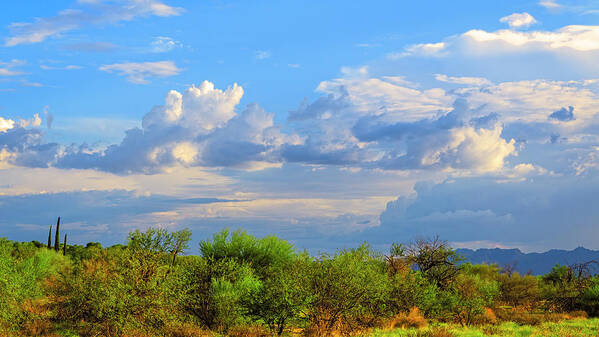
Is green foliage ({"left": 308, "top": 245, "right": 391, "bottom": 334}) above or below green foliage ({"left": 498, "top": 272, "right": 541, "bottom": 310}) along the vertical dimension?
above

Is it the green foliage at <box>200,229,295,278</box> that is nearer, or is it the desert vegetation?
the desert vegetation

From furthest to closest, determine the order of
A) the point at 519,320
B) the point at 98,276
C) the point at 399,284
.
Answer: the point at 519,320, the point at 399,284, the point at 98,276

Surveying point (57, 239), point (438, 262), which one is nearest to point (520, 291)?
point (438, 262)

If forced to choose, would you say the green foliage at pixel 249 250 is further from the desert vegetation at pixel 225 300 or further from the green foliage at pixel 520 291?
the green foliage at pixel 520 291

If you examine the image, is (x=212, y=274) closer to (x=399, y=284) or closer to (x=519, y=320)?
(x=399, y=284)

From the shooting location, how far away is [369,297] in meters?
28.7

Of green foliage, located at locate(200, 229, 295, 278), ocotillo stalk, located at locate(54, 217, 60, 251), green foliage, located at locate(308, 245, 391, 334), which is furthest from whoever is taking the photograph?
ocotillo stalk, located at locate(54, 217, 60, 251)

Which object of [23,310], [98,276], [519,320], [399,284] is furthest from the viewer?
[519,320]

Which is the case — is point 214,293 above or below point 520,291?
above

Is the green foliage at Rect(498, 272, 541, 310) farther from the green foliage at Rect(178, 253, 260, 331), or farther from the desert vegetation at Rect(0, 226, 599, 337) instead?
the green foliage at Rect(178, 253, 260, 331)

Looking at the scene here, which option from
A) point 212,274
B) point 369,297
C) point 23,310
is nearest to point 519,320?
point 369,297

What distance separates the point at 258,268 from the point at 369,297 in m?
11.0

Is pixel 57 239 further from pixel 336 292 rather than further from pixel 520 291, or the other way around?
pixel 336 292

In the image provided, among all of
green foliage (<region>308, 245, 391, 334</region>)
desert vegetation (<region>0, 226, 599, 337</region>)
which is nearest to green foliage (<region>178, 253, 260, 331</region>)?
desert vegetation (<region>0, 226, 599, 337</region>)
